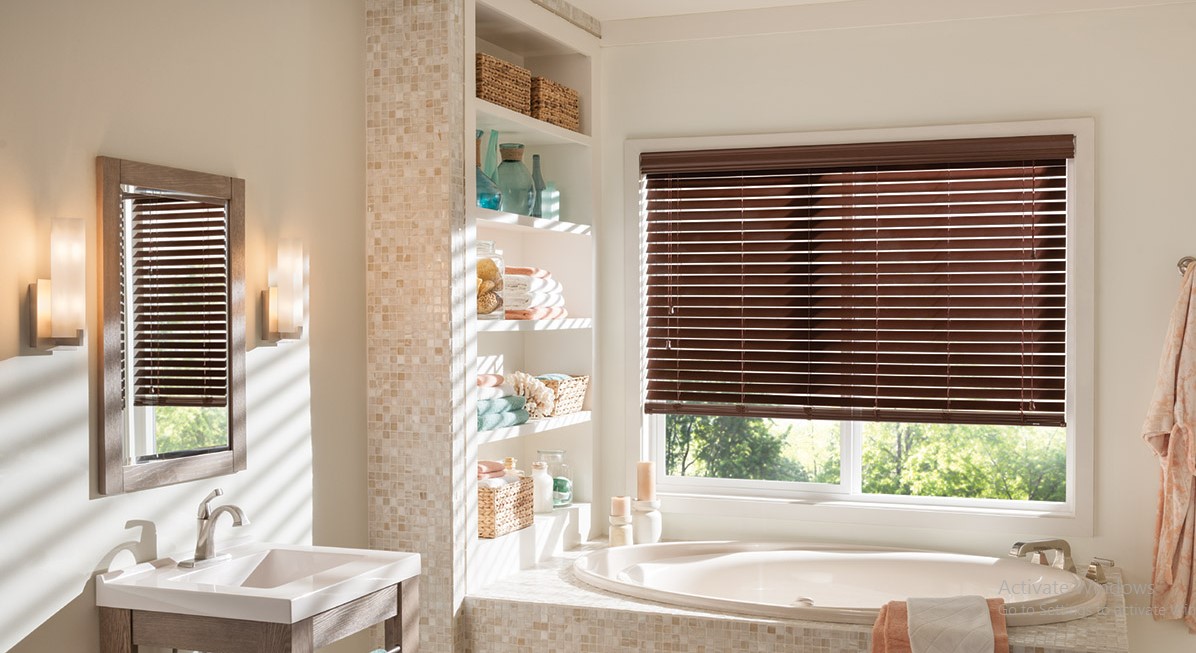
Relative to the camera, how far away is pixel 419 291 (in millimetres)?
3150

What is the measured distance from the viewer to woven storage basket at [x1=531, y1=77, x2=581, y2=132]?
3.74 meters

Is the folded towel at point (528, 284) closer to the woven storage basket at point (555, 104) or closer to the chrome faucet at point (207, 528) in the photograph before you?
the woven storage basket at point (555, 104)

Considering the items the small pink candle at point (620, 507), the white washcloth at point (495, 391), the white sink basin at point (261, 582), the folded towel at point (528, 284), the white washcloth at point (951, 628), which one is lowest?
the white washcloth at point (951, 628)

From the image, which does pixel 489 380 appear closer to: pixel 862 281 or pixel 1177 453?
pixel 862 281

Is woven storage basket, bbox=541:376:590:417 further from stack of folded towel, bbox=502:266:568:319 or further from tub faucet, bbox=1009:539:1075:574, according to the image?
tub faucet, bbox=1009:539:1075:574

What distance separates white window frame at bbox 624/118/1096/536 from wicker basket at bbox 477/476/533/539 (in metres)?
0.66

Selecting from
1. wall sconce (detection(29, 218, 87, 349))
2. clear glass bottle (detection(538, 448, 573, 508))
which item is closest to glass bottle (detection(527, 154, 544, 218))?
clear glass bottle (detection(538, 448, 573, 508))

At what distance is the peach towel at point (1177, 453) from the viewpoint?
10.8 ft

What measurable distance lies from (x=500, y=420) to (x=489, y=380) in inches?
5.6

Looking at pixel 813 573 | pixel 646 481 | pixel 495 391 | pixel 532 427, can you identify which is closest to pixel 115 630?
pixel 495 391

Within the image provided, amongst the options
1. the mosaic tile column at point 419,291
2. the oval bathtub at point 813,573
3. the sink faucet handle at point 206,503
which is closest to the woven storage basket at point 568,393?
the oval bathtub at point 813,573

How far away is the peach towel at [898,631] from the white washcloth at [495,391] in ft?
4.61

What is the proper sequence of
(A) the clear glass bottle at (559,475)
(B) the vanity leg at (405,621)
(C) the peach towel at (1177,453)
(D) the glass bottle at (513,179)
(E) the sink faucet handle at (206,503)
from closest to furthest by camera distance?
(E) the sink faucet handle at (206,503), (B) the vanity leg at (405,621), (C) the peach towel at (1177,453), (D) the glass bottle at (513,179), (A) the clear glass bottle at (559,475)

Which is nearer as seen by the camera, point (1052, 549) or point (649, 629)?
point (649, 629)
